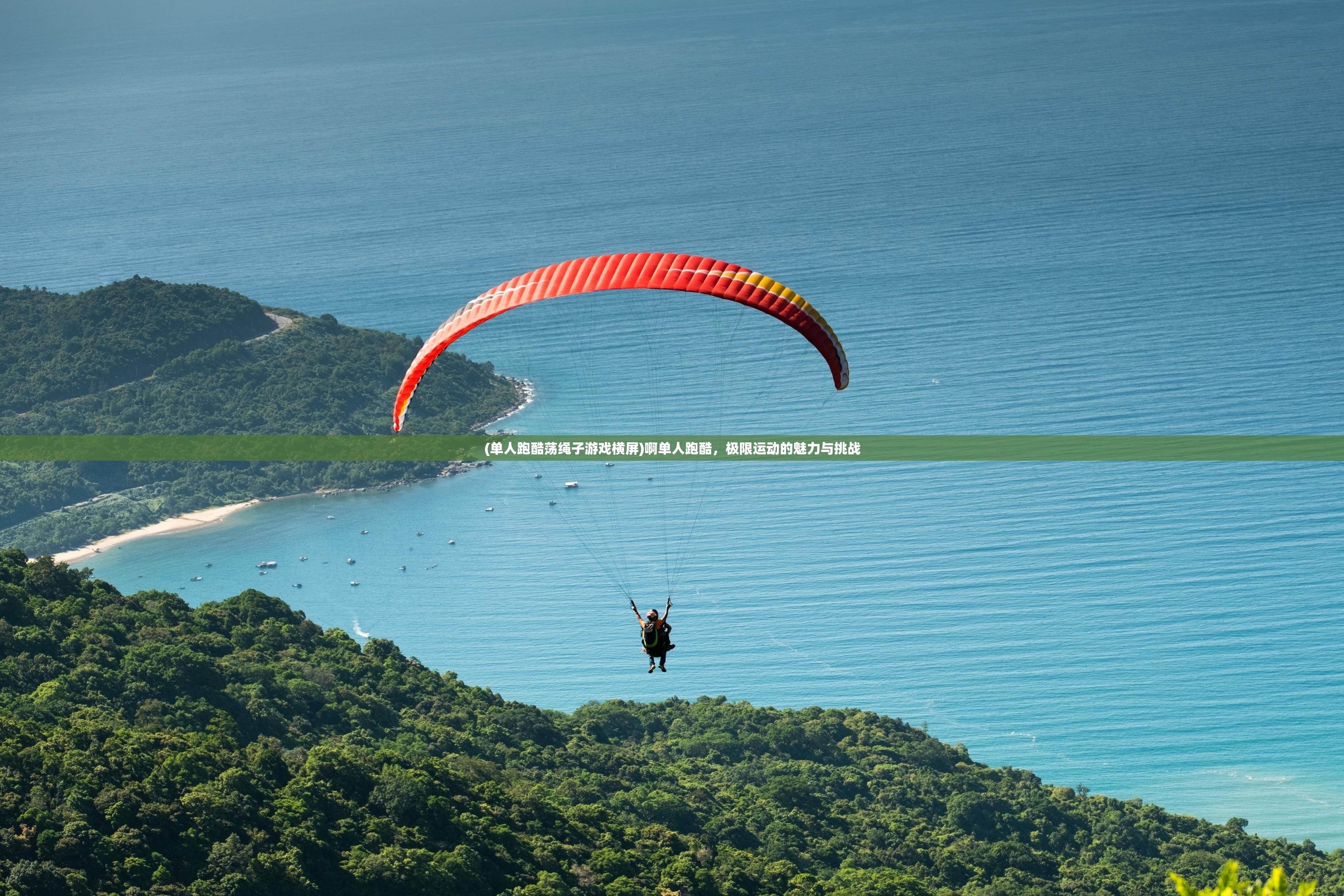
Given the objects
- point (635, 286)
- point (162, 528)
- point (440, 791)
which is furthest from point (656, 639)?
point (162, 528)

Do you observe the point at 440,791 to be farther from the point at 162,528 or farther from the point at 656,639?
the point at 162,528

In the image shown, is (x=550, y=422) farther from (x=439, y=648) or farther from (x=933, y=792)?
(x=933, y=792)

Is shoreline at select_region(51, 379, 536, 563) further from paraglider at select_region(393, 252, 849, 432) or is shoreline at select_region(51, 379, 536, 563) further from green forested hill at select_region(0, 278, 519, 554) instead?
paraglider at select_region(393, 252, 849, 432)

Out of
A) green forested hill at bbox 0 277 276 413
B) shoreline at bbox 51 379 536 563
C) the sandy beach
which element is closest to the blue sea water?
shoreline at bbox 51 379 536 563

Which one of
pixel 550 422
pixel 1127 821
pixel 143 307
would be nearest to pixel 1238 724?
pixel 1127 821

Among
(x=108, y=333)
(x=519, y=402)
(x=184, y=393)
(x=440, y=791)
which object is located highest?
(x=108, y=333)
